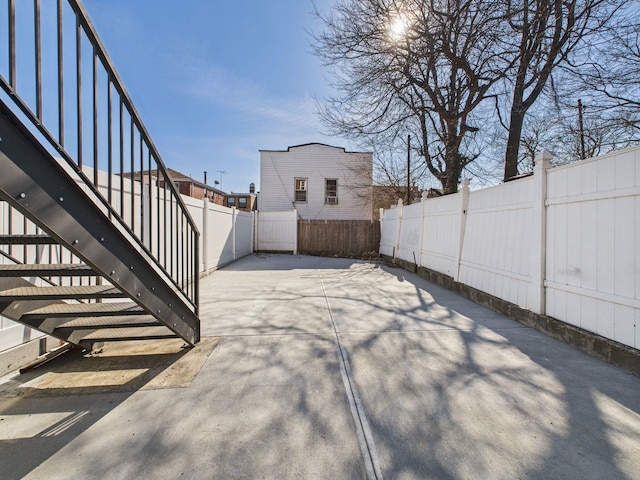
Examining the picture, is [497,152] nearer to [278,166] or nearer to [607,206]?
[607,206]

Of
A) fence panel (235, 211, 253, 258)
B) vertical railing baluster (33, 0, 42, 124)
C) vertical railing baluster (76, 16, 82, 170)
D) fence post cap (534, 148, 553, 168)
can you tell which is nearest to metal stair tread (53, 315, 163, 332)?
vertical railing baluster (76, 16, 82, 170)

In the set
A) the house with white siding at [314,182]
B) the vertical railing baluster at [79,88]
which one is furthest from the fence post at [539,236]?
the house with white siding at [314,182]

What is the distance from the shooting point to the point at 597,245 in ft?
10.2

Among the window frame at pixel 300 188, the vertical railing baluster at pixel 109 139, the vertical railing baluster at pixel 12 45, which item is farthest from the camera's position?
the window frame at pixel 300 188

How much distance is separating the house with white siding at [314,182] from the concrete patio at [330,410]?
40.1 feet

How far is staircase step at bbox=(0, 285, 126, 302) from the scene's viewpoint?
78.7 inches

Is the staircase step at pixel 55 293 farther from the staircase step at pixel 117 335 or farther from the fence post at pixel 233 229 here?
the fence post at pixel 233 229

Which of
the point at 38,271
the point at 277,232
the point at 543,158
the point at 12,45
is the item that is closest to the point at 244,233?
the point at 277,232

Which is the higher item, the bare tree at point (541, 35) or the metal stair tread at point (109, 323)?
the bare tree at point (541, 35)

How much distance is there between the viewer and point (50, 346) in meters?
3.04

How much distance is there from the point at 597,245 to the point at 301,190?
13.5 metres

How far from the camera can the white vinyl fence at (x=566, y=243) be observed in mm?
2811

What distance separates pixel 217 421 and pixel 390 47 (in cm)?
823

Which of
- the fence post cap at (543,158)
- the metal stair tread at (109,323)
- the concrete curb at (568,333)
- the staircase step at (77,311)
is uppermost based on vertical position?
the fence post cap at (543,158)
